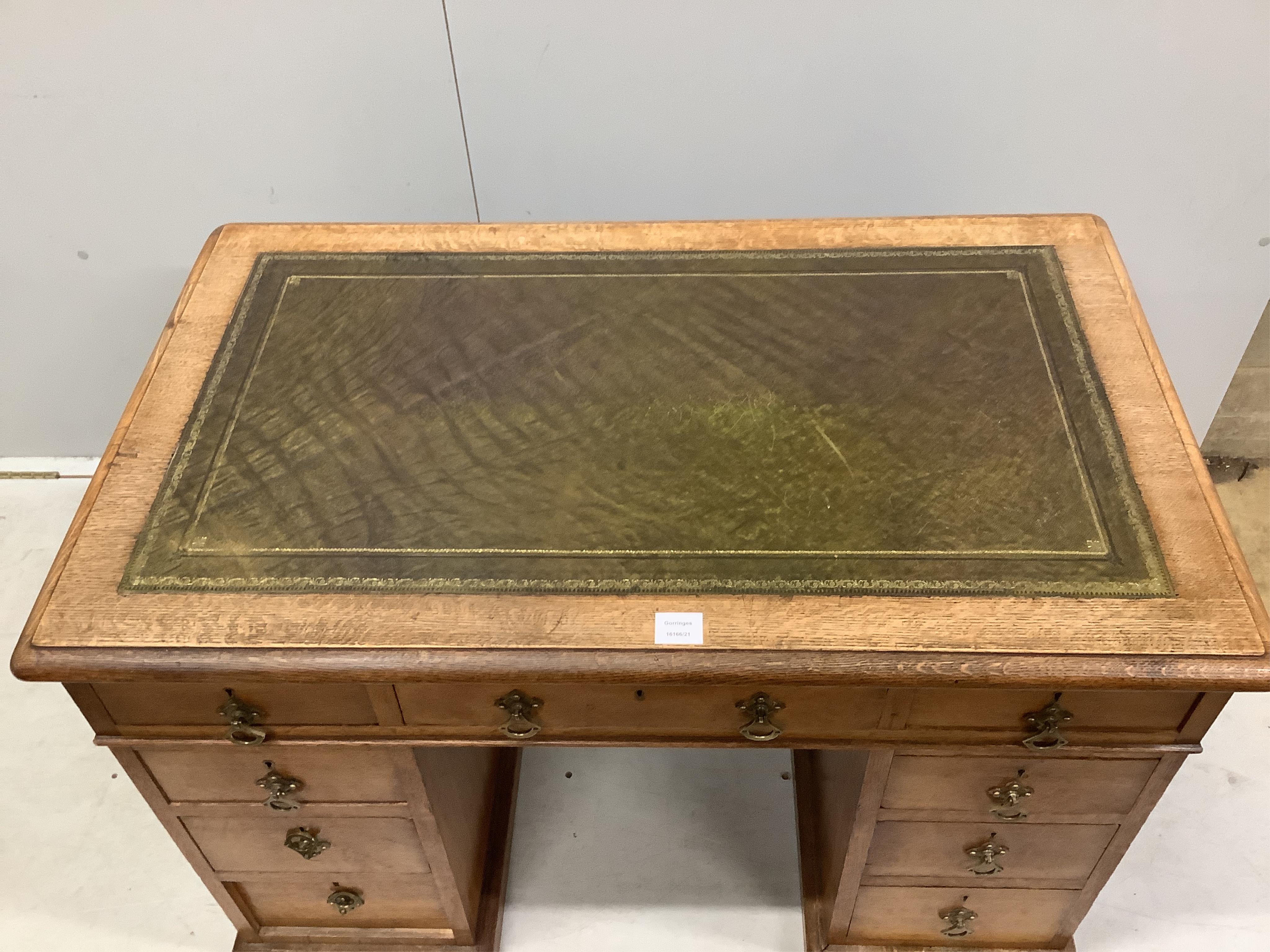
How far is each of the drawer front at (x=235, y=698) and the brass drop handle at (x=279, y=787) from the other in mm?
116

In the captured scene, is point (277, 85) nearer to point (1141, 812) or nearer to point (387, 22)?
point (387, 22)

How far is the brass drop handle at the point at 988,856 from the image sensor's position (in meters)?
1.32

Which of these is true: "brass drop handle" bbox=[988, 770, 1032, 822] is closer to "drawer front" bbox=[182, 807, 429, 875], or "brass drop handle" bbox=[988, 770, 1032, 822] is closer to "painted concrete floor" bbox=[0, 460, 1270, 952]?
"painted concrete floor" bbox=[0, 460, 1270, 952]

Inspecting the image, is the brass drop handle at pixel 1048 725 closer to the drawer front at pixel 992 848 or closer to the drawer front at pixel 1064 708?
the drawer front at pixel 1064 708

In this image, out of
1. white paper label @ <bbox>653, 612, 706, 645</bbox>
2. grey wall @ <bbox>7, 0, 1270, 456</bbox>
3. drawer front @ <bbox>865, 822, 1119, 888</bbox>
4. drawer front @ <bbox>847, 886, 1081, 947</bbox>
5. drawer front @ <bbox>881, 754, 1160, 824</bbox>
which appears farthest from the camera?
grey wall @ <bbox>7, 0, 1270, 456</bbox>

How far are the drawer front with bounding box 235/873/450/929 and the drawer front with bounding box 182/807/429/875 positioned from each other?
31mm

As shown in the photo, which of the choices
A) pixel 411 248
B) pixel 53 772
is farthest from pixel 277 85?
pixel 53 772

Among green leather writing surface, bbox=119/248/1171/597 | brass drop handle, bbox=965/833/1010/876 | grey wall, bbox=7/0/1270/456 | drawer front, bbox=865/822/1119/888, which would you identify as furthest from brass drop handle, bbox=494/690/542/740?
grey wall, bbox=7/0/1270/456

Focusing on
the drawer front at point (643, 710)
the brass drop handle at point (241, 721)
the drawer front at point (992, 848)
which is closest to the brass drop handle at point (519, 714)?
the drawer front at point (643, 710)

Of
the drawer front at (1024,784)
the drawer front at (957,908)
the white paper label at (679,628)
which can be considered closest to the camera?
the white paper label at (679,628)

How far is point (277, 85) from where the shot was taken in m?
1.71

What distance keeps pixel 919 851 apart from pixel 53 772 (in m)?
1.56

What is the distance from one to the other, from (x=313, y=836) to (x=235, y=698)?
0.33 meters

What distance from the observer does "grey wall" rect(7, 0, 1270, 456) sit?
1.61 metres
